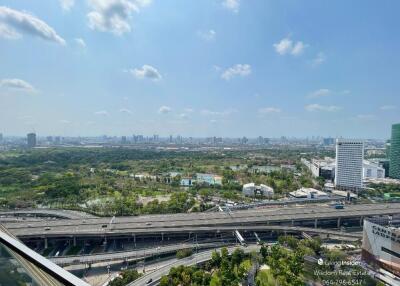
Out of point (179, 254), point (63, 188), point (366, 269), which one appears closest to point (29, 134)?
point (63, 188)

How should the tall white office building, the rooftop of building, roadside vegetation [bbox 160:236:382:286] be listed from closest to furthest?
roadside vegetation [bbox 160:236:382:286] → the rooftop of building → the tall white office building

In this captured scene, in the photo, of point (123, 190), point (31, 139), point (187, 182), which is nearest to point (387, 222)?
point (123, 190)

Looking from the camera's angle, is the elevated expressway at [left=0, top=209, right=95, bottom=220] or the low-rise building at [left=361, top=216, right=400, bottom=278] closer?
the low-rise building at [left=361, top=216, right=400, bottom=278]

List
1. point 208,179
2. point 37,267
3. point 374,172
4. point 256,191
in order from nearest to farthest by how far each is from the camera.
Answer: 1. point 37,267
2. point 256,191
3. point 208,179
4. point 374,172

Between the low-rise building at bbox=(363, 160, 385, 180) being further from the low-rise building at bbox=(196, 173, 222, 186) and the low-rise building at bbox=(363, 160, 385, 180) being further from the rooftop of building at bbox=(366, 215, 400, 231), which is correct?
the rooftop of building at bbox=(366, 215, 400, 231)

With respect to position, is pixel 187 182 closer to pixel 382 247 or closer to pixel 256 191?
pixel 256 191

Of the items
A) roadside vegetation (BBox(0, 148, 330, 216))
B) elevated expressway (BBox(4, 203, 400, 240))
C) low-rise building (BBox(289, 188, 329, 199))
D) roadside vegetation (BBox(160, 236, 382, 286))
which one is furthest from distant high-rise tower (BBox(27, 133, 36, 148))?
roadside vegetation (BBox(160, 236, 382, 286))

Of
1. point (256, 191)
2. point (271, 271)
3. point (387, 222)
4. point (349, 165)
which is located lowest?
point (256, 191)
